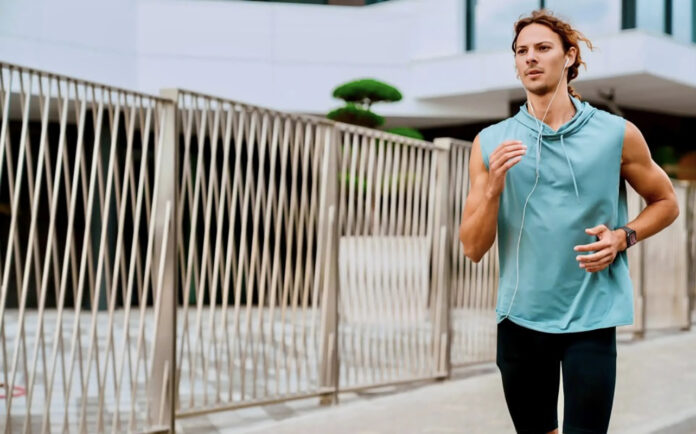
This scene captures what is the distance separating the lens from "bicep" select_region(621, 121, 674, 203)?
2756 millimetres

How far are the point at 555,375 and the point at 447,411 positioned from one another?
3.87 meters

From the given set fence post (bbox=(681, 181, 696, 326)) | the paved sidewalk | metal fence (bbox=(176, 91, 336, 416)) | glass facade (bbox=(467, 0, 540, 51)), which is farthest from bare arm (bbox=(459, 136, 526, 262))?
glass facade (bbox=(467, 0, 540, 51))

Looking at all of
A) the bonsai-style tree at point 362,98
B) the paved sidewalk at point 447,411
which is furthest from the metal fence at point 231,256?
the bonsai-style tree at point 362,98

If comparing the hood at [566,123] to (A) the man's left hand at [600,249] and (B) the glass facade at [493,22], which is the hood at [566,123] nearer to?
(A) the man's left hand at [600,249]

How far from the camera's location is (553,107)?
2.77 m

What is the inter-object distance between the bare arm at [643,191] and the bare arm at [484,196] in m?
0.30

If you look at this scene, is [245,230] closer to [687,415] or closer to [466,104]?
[687,415]

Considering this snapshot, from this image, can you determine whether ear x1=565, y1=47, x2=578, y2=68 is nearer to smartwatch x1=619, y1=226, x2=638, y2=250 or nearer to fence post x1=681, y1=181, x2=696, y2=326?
smartwatch x1=619, y1=226, x2=638, y2=250

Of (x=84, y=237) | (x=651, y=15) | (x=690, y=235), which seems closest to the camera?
(x=84, y=237)

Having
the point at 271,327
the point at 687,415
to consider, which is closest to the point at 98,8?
the point at 271,327

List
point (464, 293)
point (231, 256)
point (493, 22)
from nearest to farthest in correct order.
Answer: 1. point (231, 256)
2. point (464, 293)
3. point (493, 22)

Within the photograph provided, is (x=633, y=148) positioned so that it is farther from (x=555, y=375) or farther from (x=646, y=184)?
(x=555, y=375)

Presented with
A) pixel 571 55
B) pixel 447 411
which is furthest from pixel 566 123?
pixel 447 411

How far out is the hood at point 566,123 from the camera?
8.96ft
